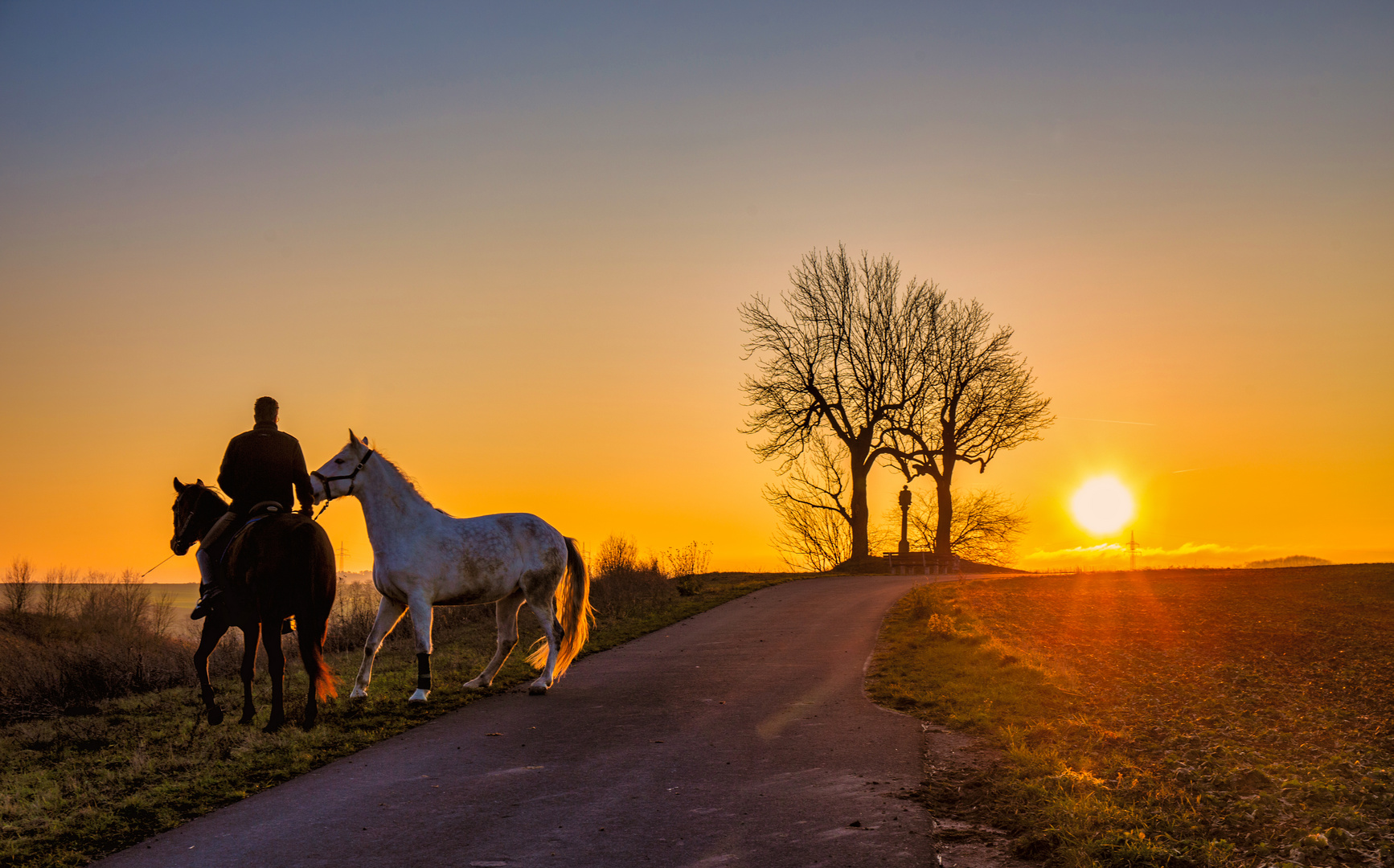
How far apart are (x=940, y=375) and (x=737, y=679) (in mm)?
38656

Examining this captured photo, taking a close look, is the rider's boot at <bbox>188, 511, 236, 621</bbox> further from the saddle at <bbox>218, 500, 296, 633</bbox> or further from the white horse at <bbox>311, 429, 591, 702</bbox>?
the white horse at <bbox>311, 429, 591, 702</bbox>

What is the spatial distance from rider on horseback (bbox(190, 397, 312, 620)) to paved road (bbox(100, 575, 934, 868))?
2726 millimetres

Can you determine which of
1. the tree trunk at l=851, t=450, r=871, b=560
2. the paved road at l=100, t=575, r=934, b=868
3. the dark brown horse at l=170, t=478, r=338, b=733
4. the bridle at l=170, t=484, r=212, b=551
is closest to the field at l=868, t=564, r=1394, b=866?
the paved road at l=100, t=575, r=934, b=868

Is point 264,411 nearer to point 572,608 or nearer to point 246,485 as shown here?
point 246,485

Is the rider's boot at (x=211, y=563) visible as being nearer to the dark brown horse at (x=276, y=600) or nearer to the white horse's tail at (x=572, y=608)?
the dark brown horse at (x=276, y=600)

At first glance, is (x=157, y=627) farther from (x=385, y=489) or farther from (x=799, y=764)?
(x=799, y=764)

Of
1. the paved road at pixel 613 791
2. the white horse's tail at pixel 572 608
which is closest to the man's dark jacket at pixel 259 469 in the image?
the paved road at pixel 613 791

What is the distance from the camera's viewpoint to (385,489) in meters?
11.2

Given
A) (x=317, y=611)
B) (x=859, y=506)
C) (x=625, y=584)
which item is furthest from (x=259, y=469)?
(x=859, y=506)

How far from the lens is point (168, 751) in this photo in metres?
8.70

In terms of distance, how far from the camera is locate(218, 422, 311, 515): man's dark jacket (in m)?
9.84

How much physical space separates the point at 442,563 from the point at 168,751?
3331 millimetres

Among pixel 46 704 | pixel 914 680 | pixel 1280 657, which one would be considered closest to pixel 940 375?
pixel 1280 657

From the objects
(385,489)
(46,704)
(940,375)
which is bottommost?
(46,704)
